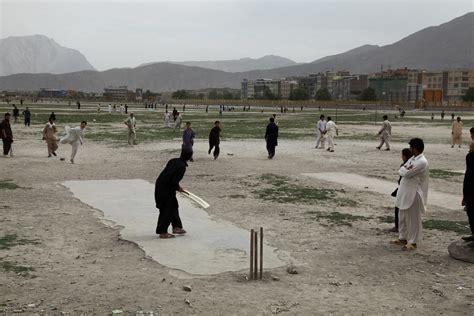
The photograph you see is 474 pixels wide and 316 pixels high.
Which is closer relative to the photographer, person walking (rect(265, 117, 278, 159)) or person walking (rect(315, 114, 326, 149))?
person walking (rect(265, 117, 278, 159))

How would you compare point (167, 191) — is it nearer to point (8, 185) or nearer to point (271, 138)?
point (8, 185)

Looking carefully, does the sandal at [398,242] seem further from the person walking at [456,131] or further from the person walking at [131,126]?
the person walking at [456,131]

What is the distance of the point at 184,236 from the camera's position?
848 centimetres

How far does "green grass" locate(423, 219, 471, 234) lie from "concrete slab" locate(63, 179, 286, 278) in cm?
331

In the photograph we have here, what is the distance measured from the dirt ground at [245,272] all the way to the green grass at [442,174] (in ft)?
4.29

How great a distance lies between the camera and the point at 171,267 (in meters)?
6.88

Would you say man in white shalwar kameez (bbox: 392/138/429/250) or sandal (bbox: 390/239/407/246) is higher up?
man in white shalwar kameez (bbox: 392/138/429/250)

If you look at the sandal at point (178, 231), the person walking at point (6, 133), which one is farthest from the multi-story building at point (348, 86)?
the sandal at point (178, 231)

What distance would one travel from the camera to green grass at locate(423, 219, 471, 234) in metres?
9.20

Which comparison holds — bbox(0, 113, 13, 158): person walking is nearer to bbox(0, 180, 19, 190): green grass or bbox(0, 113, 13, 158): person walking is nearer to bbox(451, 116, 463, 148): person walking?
bbox(0, 180, 19, 190): green grass

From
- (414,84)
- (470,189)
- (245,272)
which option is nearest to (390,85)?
(414,84)

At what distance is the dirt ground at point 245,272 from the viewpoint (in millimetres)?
5754

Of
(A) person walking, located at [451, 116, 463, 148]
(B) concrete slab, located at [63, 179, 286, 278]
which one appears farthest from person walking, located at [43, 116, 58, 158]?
(A) person walking, located at [451, 116, 463, 148]

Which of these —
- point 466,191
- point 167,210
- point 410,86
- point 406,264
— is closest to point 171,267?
point 167,210
